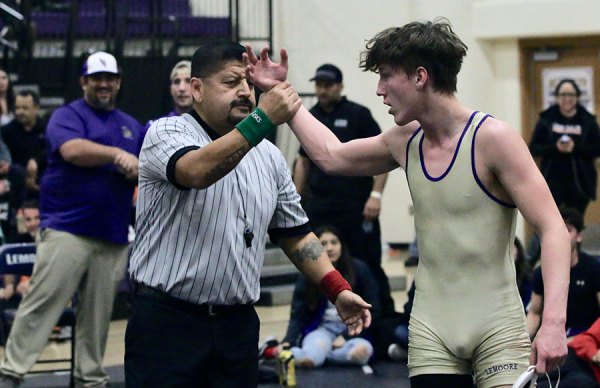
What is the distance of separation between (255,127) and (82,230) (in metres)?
3.95

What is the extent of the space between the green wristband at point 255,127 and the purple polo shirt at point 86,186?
12.7ft

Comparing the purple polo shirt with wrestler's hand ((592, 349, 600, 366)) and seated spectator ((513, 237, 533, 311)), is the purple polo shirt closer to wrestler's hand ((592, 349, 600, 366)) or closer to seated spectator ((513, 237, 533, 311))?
seated spectator ((513, 237, 533, 311))

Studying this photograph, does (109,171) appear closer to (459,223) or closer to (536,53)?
(459,223)

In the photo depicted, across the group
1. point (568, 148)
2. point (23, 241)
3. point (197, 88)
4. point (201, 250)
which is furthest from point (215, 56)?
point (568, 148)

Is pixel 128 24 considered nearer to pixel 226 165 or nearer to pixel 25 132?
pixel 25 132

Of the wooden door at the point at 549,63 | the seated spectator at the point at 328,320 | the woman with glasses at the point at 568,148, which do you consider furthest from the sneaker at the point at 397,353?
the wooden door at the point at 549,63

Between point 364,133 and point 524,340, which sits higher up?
point 364,133

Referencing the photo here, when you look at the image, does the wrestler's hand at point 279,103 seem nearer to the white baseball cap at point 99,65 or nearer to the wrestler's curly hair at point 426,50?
the wrestler's curly hair at point 426,50

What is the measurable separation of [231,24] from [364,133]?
586 cm

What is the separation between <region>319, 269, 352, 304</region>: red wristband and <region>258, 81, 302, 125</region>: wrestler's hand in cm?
76

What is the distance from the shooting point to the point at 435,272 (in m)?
4.50

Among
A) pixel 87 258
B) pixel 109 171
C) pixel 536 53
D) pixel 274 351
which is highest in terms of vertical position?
pixel 536 53

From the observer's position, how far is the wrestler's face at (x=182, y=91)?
8.67 m

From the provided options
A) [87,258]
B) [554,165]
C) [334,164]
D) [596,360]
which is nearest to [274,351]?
[87,258]
